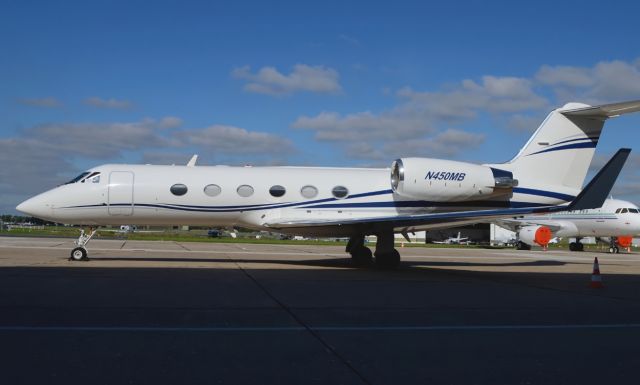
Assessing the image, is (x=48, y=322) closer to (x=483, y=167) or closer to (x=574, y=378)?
(x=574, y=378)

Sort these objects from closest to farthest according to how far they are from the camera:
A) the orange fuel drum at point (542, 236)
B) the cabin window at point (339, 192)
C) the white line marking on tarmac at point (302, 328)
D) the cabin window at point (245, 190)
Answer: the white line marking on tarmac at point (302, 328) → the cabin window at point (245, 190) → the cabin window at point (339, 192) → the orange fuel drum at point (542, 236)

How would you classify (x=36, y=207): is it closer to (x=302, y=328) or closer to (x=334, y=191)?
(x=334, y=191)

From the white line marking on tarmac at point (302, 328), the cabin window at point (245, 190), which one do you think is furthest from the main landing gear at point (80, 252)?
the white line marking on tarmac at point (302, 328)

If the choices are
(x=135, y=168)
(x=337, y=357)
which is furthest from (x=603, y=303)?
(x=135, y=168)

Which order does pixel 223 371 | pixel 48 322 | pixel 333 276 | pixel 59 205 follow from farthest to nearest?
pixel 59 205 < pixel 333 276 < pixel 48 322 < pixel 223 371

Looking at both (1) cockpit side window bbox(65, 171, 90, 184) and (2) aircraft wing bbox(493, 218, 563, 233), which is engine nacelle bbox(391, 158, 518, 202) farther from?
(2) aircraft wing bbox(493, 218, 563, 233)

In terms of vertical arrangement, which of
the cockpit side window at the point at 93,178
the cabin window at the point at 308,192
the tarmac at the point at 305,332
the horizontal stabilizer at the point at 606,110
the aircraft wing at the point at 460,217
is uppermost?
the horizontal stabilizer at the point at 606,110

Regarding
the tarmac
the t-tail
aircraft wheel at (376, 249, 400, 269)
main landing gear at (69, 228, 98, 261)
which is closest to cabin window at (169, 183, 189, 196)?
main landing gear at (69, 228, 98, 261)

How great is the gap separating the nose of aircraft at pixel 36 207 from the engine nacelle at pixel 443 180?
1017 centimetres

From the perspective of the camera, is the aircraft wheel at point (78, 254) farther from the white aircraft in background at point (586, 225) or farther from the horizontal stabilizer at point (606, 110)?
the white aircraft in background at point (586, 225)

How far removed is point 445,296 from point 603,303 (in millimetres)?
2716

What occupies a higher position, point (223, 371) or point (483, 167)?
point (483, 167)

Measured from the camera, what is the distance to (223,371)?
5.05 metres

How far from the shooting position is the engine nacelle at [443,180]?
55.9 ft
